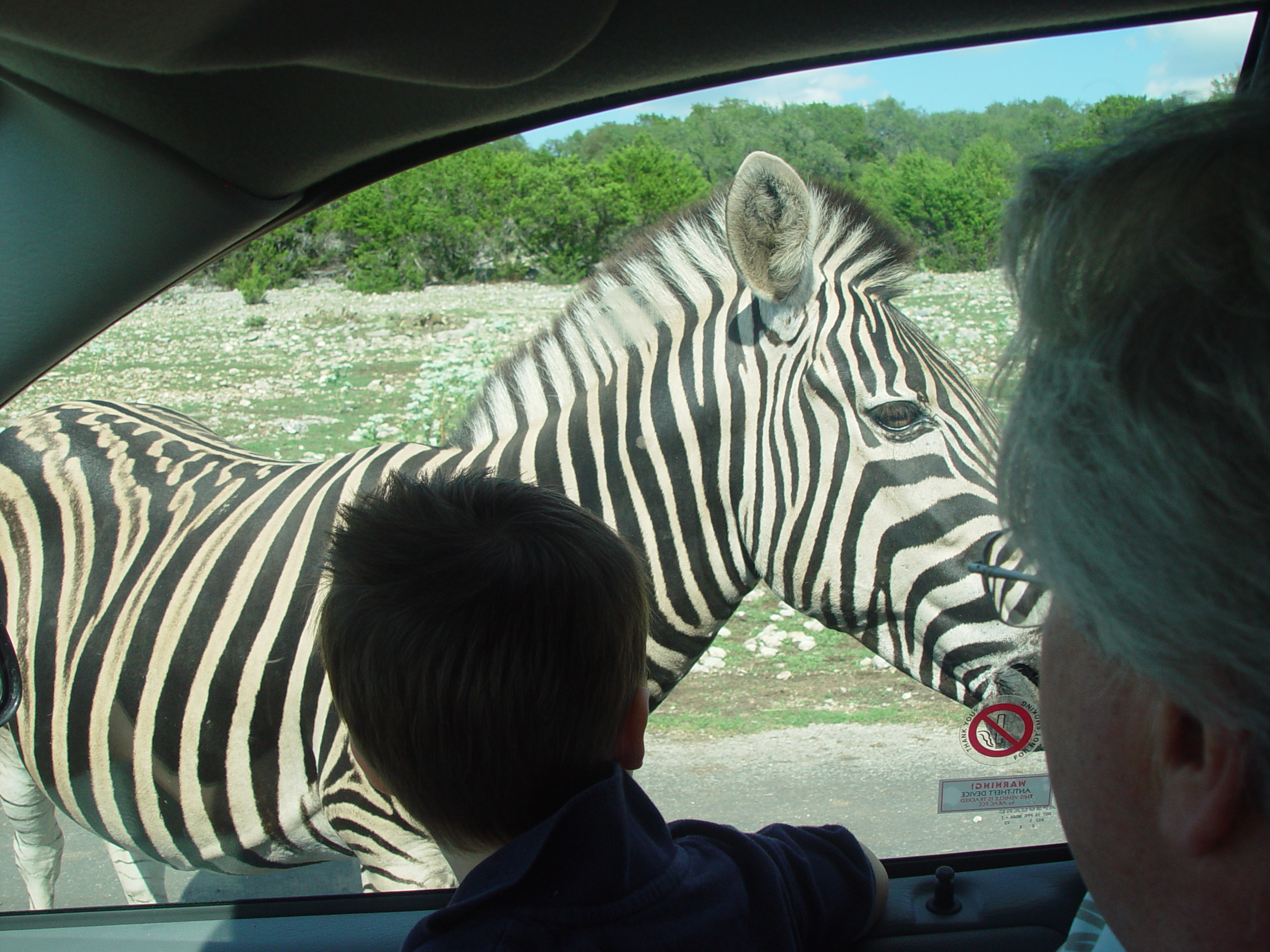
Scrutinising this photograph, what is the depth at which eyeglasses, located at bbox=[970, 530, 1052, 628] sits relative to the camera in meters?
1.34

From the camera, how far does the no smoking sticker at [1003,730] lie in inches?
64.4

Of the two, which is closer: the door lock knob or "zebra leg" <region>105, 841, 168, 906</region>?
the door lock knob

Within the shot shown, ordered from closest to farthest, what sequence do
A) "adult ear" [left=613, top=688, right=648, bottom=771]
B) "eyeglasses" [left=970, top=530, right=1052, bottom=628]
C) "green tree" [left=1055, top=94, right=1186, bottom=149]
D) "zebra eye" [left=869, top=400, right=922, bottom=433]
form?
"green tree" [left=1055, top=94, right=1186, bottom=149]
"adult ear" [left=613, top=688, right=648, bottom=771]
"eyeglasses" [left=970, top=530, right=1052, bottom=628]
"zebra eye" [left=869, top=400, right=922, bottom=433]

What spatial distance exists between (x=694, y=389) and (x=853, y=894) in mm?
948

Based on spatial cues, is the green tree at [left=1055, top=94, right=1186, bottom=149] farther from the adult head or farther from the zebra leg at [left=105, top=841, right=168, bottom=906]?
the zebra leg at [left=105, top=841, right=168, bottom=906]

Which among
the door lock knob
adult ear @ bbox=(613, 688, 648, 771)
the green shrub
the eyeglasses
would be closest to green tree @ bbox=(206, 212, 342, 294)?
the green shrub

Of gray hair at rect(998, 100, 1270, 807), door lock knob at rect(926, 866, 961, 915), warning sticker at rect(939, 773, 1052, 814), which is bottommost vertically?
door lock knob at rect(926, 866, 961, 915)

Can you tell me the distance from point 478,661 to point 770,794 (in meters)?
1.18

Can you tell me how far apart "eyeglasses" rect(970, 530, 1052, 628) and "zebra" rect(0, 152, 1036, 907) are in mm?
31

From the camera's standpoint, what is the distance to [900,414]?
169 cm

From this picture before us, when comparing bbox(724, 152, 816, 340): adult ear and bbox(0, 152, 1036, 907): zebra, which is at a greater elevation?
bbox(724, 152, 816, 340): adult ear

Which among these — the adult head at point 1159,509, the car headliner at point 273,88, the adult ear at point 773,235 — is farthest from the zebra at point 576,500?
the adult head at point 1159,509

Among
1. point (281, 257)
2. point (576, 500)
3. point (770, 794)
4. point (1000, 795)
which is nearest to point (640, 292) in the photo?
point (576, 500)

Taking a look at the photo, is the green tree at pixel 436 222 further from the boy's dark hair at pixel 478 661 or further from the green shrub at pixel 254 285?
the boy's dark hair at pixel 478 661
